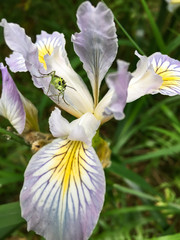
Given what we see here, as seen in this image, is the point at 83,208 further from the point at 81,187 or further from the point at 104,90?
Answer: the point at 104,90

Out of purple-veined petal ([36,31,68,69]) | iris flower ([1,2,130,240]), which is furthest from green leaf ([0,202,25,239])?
purple-veined petal ([36,31,68,69])

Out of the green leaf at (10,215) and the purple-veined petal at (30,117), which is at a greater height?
the purple-veined petal at (30,117)

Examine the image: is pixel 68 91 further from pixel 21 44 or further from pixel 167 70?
pixel 167 70

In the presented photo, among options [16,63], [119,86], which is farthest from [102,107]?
[16,63]

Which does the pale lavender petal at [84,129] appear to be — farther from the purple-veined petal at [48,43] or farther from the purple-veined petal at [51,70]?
the purple-veined petal at [48,43]

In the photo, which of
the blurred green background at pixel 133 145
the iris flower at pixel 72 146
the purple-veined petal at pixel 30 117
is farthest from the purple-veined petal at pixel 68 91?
the blurred green background at pixel 133 145
